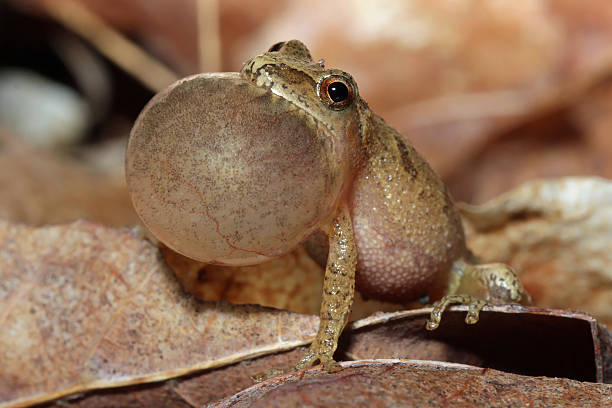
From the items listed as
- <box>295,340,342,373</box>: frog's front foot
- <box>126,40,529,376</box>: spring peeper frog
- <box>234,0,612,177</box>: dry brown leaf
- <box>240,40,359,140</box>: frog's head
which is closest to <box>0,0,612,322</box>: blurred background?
<box>234,0,612,177</box>: dry brown leaf

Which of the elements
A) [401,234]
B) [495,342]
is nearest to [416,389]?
[495,342]

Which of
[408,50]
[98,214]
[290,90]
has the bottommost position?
[290,90]

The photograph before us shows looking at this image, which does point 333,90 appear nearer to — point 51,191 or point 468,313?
point 468,313

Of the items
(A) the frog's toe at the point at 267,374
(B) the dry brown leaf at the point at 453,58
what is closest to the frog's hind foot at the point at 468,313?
(A) the frog's toe at the point at 267,374

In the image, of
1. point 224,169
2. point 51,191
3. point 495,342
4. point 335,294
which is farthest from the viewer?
point 51,191

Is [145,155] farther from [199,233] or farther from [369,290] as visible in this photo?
[369,290]

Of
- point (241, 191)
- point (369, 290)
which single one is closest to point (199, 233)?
point (241, 191)

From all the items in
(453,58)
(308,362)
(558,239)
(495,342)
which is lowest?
(308,362)
